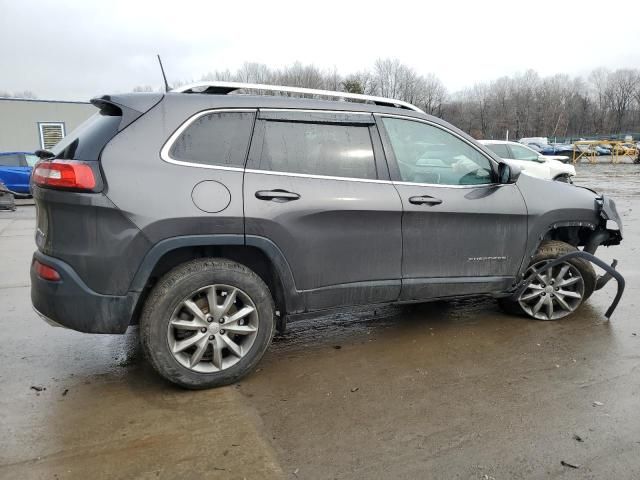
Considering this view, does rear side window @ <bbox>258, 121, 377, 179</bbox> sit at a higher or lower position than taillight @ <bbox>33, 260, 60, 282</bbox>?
higher

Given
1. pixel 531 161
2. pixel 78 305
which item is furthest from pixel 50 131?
pixel 78 305

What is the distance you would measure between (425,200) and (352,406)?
155cm

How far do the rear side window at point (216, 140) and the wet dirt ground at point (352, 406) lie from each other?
4.90 feet

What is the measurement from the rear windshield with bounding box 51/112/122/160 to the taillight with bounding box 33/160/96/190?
8 cm

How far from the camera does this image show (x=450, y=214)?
3.75 metres

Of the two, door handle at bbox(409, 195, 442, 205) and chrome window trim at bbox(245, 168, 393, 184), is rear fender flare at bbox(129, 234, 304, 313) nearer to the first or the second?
chrome window trim at bbox(245, 168, 393, 184)

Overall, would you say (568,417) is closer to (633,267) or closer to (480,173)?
(480,173)

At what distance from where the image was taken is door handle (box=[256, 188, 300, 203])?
3.17 meters

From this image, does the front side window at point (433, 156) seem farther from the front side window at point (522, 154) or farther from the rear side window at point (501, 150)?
the front side window at point (522, 154)

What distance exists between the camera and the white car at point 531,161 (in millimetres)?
14875

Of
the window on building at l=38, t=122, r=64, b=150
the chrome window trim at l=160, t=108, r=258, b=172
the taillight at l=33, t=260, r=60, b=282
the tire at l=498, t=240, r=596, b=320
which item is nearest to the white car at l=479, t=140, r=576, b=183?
the tire at l=498, t=240, r=596, b=320

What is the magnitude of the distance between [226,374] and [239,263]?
2.36 ft

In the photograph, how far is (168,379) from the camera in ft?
10.2

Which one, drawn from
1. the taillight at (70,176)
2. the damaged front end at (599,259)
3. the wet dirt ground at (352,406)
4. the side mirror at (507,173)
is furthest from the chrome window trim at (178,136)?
the damaged front end at (599,259)
